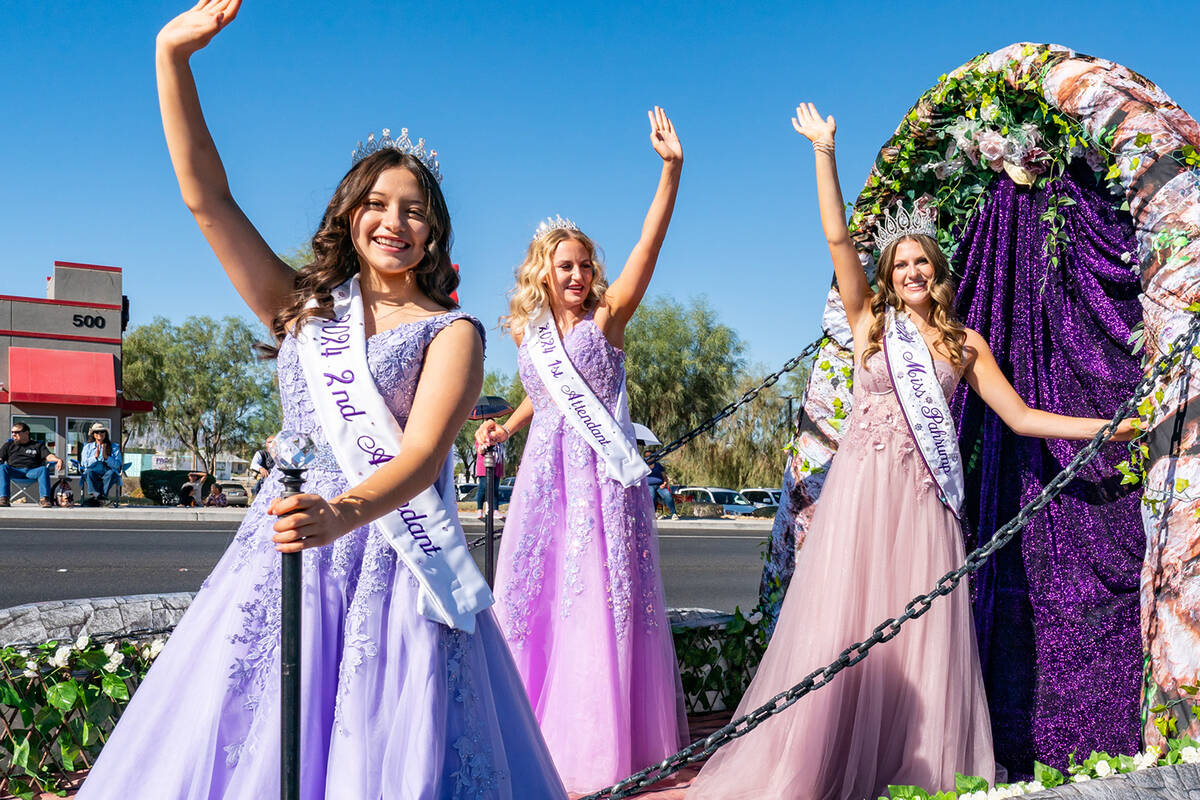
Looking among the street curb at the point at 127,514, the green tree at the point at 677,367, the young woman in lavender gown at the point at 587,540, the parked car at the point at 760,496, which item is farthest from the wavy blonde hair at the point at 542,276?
the green tree at the point at 677,367

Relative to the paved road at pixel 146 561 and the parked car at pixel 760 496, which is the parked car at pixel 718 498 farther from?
the paved road at pixel 146 561

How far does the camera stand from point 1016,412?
336 centimetres

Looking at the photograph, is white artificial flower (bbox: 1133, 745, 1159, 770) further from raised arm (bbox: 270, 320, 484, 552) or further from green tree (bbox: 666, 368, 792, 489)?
green tree (bbox: 666, 368, 792, 489)

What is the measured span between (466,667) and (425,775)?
0.20 metres

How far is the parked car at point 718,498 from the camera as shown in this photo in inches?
802

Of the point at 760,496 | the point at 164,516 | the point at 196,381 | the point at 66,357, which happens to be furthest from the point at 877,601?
the point at 196,381

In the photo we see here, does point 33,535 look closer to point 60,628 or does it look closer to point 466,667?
point 60,628

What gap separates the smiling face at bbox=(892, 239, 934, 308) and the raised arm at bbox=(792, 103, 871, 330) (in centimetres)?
17

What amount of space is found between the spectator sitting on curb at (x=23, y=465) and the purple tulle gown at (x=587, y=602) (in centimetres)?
1369

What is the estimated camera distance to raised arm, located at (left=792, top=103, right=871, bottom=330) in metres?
3.27

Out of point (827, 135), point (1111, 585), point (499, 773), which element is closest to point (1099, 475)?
point (1111, 585)

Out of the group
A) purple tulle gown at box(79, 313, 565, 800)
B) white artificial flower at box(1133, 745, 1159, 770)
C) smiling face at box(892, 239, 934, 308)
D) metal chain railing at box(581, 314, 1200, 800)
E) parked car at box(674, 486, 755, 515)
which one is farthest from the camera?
parked car at box(674, 486, 755, 515)

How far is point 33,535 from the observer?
11.4 metres

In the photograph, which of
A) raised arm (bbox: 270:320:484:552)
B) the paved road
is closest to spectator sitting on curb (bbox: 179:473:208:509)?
the paved road
